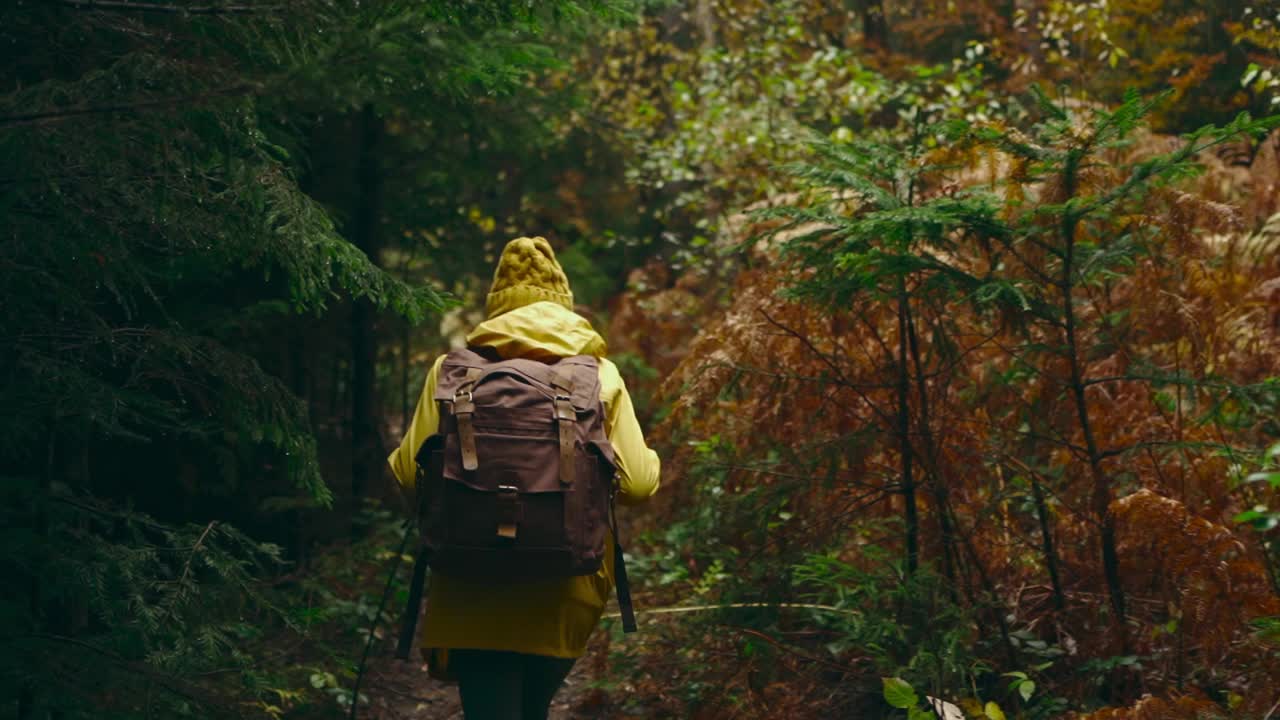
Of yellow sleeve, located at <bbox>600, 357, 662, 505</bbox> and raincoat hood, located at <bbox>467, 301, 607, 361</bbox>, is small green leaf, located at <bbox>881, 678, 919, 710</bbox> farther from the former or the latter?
raincoat hood, located at <bbox>467, 301, 607, 361</bbox>

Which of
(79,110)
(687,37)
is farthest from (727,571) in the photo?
(687,37)

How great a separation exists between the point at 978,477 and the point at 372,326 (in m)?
4.94

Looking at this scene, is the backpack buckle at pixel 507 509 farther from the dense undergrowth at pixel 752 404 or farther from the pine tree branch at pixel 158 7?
the pine tree branch at pixel 158 7

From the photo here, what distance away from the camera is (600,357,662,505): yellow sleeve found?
3.34 meters

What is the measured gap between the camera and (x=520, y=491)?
301 centimetres

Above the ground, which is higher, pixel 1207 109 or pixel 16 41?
pixel 1207 109

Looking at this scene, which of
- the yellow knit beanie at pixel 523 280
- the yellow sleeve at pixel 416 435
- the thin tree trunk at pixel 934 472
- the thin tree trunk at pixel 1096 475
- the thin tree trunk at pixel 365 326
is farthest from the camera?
the thin tree trunk at pixel 365 326

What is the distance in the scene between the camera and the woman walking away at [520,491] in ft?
9.91

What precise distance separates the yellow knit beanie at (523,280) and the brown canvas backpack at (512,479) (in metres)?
0.51

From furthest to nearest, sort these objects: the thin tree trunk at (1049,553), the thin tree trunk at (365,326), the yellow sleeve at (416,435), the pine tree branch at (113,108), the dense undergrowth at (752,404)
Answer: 1. the thin tree trunk at (365,326)
2. the thin tree trunk at (1049,553)
3. the yellow sleeve at (416,435)
4. the dense undergrowth at (752,404)
5. the pine tree branch at (113,108)

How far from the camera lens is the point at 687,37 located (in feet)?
47.1

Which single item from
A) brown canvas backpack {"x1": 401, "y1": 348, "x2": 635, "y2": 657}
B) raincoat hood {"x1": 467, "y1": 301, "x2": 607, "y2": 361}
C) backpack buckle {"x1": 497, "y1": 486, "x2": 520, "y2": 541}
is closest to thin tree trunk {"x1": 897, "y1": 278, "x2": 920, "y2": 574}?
raincoat hood {"x1": 467, "y1": 301, "x2": 607, "y2": 361}

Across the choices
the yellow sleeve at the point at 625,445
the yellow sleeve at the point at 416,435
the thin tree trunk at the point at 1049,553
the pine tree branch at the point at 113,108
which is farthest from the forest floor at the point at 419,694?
the pine tree branch at the point at 113,108

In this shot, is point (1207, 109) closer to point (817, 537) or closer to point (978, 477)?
point (978, 477)
